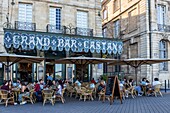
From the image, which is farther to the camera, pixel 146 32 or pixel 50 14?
pixel 146 32

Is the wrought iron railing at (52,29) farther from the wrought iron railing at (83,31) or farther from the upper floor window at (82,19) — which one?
the upper floor window at (82,19)

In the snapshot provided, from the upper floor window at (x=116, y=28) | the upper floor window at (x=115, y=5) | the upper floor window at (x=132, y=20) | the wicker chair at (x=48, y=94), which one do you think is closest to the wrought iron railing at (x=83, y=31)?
the upper floor window at (x=132, y=20)

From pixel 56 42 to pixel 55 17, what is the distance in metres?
3.35

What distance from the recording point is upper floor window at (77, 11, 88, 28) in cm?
2039

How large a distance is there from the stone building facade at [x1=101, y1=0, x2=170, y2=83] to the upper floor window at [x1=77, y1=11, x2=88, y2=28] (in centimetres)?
651

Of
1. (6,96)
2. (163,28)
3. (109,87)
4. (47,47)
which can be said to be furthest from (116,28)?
(6,96)

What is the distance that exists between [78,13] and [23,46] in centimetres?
662

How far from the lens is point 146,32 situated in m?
23.2

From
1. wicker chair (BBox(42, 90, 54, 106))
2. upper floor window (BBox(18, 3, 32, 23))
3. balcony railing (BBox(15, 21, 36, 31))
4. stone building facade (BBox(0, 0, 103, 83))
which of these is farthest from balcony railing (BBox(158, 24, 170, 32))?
wicker chair (BBox(42, 90, 54, 106))

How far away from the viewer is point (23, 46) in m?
15.9

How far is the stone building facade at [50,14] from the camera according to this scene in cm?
1775

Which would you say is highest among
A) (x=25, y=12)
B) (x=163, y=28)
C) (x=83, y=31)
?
(x=25, y=12)

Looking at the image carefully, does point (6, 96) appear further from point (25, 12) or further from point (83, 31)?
point (83, 31)

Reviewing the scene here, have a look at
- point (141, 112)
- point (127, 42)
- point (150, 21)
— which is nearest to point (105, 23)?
point (127, 42)
